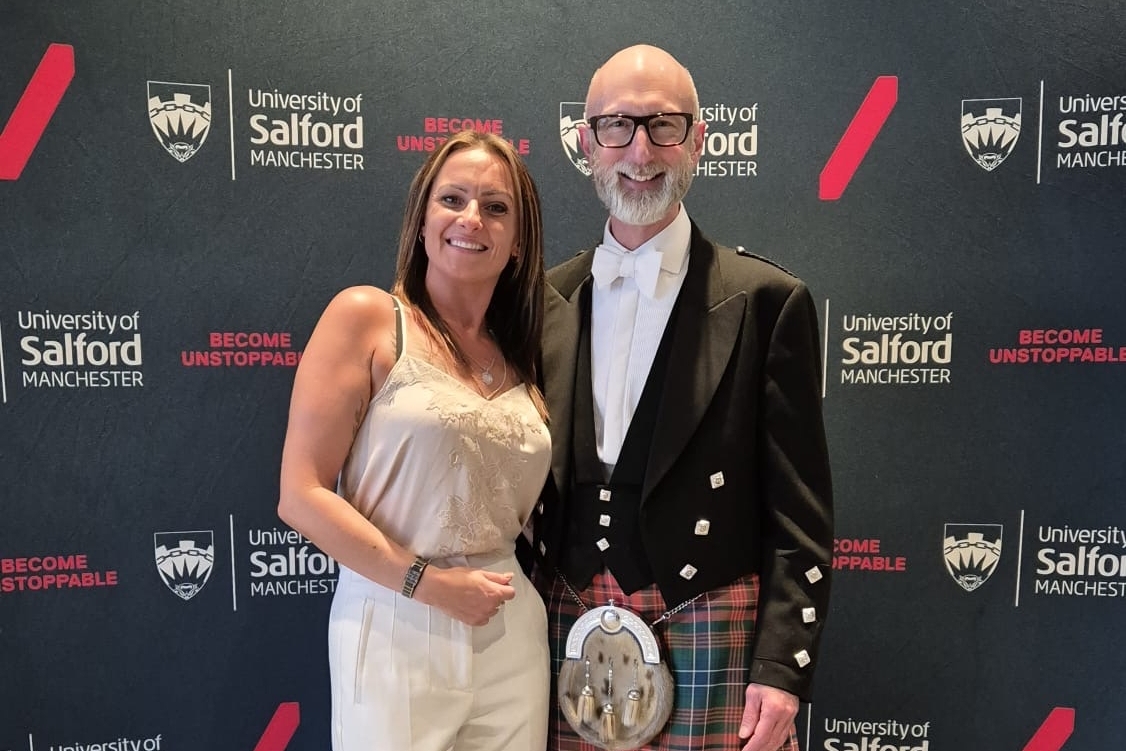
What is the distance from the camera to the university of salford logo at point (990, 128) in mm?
2258

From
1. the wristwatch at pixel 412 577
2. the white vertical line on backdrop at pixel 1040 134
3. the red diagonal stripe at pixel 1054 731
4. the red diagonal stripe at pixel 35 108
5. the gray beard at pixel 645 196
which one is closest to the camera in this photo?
the wristwatch at pixel 412 577

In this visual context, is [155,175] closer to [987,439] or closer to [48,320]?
[48,320]

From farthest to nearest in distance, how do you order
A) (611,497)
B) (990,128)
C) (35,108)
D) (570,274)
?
(990,128)
(35,108)
(570,274)
(611,497)

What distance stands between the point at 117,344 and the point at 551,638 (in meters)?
1.52

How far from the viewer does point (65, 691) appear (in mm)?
2291

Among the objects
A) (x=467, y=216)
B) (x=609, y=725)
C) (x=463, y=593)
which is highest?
(x=467, y=216)

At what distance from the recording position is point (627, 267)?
160 cm

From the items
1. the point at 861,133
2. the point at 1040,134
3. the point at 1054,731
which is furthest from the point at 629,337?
the point at 1054,731

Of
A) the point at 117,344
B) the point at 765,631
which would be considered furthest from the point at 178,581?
the point at 765,631

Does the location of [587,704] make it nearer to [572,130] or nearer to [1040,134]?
[572,130]

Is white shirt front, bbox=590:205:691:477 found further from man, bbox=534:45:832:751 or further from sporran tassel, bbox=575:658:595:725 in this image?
sporran tassel, bbox=575:658:595:725

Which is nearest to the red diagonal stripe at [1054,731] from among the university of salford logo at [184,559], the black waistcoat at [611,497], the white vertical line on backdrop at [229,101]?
the black waistcoat at [611,497]

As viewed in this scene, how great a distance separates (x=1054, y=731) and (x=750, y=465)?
168cm

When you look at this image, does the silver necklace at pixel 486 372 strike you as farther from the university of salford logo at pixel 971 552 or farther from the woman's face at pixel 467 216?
the university of salford logo at pixel 971 552
